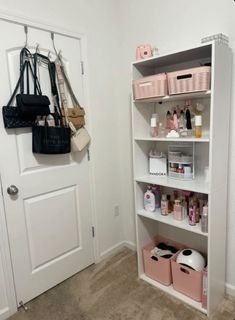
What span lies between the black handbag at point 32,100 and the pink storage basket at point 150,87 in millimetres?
667

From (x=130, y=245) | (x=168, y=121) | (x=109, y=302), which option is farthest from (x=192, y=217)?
(x=130, y=245)

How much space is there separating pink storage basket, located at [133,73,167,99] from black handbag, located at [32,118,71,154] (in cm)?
62

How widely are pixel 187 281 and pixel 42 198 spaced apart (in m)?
1.27

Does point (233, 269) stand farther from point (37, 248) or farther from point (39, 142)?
point (39, 142)

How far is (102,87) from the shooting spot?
88.5 inches

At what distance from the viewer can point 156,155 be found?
205cm

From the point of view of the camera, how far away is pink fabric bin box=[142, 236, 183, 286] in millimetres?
1975

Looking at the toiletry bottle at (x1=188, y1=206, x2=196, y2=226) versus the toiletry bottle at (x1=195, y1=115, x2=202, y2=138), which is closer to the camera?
the toiletry bottle at (x1=195, y1=115, x2=202, y2=138)

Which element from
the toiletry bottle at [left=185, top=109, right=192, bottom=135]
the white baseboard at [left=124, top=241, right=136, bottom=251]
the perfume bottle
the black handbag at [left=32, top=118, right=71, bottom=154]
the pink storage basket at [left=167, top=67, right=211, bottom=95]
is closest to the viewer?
the pink storage basket at [left=167, top=67, right=211, bottom=95]

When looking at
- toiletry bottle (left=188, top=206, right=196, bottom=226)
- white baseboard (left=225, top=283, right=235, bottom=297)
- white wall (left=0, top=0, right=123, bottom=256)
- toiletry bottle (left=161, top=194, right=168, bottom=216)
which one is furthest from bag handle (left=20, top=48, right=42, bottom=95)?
white baseboard (left=225, top=283, right=235, bottom=297)

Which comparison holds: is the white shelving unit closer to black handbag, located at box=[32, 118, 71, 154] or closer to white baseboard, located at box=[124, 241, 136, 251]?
white baseboard, located at box=[124, 241, 136, 251]

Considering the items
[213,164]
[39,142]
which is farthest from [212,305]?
[39,142]

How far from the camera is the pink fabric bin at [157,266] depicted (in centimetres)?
197

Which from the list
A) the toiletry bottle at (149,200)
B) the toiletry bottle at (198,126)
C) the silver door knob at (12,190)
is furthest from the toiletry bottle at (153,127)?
the silver door knob at (12,190)
